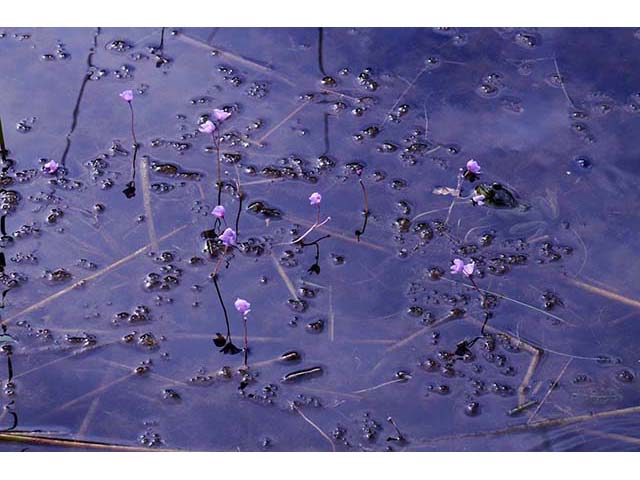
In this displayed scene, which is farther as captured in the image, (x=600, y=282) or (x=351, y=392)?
(x=600, y=282)

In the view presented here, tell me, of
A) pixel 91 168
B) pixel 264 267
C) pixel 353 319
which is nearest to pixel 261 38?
pixel 91 168

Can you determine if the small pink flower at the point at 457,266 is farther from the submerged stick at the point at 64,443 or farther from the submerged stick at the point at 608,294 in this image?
the submerged stick at the point at 64,443

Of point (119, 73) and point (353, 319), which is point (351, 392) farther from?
point (119, 73)

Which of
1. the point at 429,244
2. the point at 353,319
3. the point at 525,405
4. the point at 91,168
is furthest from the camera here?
the point at 91,168

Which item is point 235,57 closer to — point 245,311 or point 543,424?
point 245,311

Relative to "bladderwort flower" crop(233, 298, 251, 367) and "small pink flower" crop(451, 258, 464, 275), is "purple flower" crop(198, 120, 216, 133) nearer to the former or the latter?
"bladderwort flower" crop(233, 298, 251, 367)

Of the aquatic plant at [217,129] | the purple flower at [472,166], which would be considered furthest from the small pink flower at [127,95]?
the purple flower at [472,166]

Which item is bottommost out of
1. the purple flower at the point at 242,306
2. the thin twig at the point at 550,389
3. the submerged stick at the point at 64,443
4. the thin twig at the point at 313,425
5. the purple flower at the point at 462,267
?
the submerged stick at the point at 64,443

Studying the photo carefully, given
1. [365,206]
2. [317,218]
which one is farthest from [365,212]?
[317,218]
